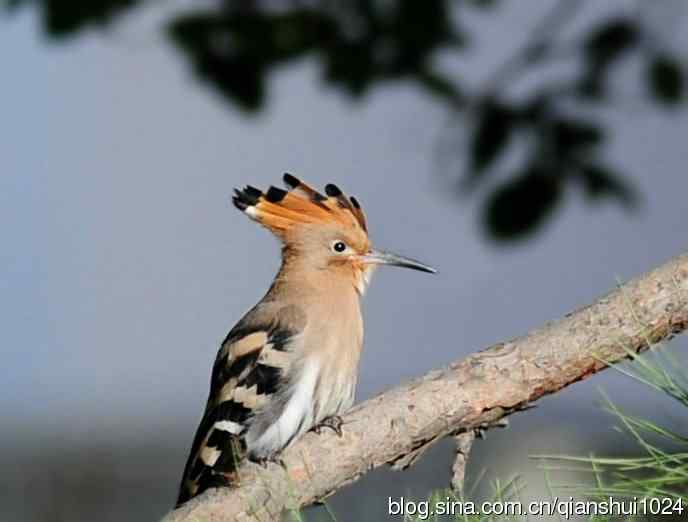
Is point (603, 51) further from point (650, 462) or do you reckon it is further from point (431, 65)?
point (650, 462)

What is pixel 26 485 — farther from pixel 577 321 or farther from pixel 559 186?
pixel 577 321

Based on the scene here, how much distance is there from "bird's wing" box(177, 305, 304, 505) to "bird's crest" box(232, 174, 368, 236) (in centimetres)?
12

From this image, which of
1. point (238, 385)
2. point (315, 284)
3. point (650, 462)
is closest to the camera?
point (650, 462)

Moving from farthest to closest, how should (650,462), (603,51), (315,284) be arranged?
(603,51) < (315,284) < (650,462)

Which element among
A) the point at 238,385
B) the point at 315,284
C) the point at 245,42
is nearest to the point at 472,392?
the point at 238,385

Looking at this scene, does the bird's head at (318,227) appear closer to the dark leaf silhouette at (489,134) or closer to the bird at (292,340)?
the bird at (292,340)

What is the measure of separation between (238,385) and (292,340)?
8cm

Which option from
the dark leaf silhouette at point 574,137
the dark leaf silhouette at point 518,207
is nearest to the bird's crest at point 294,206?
the dark leaf silhouette at point 518,207

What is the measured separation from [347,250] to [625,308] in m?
0.61

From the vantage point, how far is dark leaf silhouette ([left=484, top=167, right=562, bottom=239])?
2.07 m

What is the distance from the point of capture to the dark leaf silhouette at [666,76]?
2146mm

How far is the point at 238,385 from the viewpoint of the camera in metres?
1.65

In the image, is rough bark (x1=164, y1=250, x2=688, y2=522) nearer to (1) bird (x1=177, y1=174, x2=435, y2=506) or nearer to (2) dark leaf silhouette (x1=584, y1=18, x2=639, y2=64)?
(1) bird (x1=177, y1=174, x2=435, y2=506)

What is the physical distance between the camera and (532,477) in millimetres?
1888
